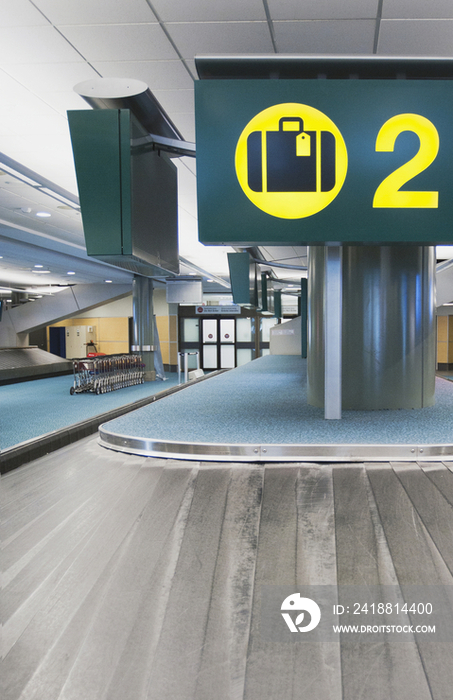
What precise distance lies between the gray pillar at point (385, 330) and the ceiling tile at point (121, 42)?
2488 mm

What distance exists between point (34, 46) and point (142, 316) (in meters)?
13.9

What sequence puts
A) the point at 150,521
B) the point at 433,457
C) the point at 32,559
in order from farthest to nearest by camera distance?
the point at 433,457 < the point at 150,521 < the point at 32,559

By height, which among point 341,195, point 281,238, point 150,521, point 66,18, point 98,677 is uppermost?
point 66,18

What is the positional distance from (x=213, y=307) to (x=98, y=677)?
80.0ft

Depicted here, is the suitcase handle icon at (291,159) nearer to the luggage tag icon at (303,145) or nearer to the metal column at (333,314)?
the luggage tag icon at (303,145)

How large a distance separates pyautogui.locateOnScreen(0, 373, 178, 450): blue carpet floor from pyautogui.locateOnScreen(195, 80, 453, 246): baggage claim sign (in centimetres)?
517

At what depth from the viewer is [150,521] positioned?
192 centimetres

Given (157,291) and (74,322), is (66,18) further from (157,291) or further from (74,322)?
(74,322)

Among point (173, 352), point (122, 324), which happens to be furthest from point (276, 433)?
point (122, 324)

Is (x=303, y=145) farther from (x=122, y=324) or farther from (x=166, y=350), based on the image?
(x=122, y=324)

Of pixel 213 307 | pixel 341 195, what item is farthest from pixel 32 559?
pixel 213 307

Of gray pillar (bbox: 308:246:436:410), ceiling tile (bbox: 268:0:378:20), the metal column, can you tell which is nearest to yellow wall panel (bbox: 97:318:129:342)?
ceiling tile (bbox: 268:0:378:20)

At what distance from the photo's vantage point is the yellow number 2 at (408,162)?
2584 millimetres

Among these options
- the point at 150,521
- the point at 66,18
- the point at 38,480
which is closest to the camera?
the point at 150,521
